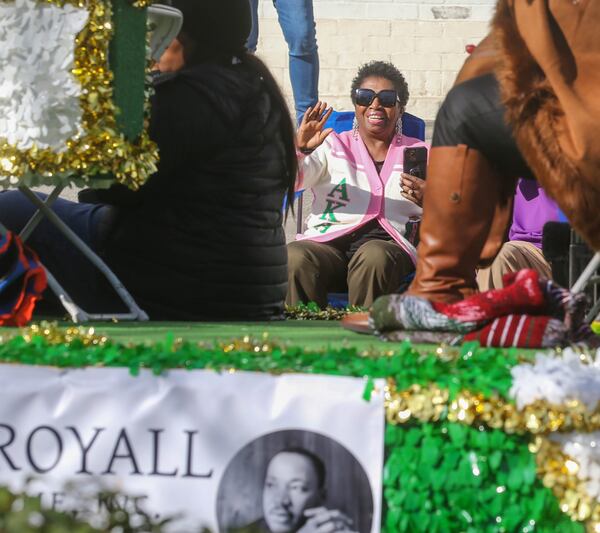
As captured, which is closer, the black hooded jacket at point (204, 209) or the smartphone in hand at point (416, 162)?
the black hooded jacket at point (204, 209)

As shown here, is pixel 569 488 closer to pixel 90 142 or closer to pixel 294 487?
pixel 294 487

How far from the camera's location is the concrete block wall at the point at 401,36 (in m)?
7.85

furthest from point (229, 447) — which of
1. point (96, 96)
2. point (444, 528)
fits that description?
point (96, 96)

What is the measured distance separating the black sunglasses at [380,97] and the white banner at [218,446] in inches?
123

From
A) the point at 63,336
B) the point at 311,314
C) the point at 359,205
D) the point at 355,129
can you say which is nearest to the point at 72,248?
the point at 311,314

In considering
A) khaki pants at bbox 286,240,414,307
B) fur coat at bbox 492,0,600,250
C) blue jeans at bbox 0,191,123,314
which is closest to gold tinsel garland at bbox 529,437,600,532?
fur coat at bbox 492,0,600,250

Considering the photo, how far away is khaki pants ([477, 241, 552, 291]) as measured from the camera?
463cm

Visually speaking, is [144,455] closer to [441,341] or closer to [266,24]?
[441,341]

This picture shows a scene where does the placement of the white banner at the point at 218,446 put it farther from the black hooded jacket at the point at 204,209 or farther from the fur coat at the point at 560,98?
the black hooded jacket at the point at 204,209

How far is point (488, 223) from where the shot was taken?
2.69m

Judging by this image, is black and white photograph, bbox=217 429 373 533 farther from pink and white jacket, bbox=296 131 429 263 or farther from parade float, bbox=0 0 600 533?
pink and white jacket, bbox=296 131 429 263

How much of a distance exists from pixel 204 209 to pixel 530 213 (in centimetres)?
202

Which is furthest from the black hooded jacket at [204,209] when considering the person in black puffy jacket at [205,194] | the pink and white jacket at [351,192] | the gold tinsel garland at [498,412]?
the pink and white jacket at [351,192]

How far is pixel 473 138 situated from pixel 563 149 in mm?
212
